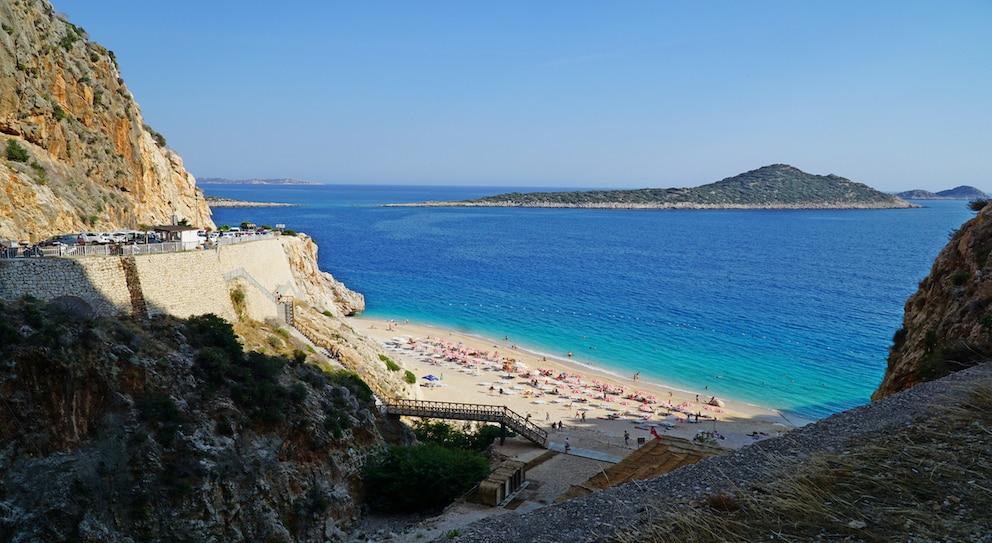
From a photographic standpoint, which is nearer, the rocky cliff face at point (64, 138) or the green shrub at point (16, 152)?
the rocky cliff face at point (64, 138)

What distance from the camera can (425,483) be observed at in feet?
75.5

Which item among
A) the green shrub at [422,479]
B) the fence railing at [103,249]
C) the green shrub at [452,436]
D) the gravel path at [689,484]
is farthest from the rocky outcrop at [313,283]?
the gravel path at [689,484]

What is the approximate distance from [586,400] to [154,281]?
86.3 ft

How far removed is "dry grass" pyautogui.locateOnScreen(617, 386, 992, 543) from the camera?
8320 mm

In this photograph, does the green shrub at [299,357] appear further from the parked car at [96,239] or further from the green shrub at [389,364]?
the parked car at [96,239]

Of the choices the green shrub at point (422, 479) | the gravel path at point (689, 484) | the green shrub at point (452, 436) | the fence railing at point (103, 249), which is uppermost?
the fence railing at point (103, 249)

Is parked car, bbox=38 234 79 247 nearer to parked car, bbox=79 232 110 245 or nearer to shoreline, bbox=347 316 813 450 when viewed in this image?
parked car, bbox=79 232 110 245

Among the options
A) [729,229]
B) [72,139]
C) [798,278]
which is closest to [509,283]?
[798,278]

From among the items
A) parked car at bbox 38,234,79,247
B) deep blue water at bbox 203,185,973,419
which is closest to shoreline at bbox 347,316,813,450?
deep blue water at bbox 203,185,973,419

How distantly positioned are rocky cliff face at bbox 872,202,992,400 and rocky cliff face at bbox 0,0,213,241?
34463mm

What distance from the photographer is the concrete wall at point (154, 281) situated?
20828 millimetres

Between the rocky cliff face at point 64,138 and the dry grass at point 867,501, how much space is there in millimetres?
28618

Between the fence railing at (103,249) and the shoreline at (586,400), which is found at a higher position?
the fence railing at (103,249)

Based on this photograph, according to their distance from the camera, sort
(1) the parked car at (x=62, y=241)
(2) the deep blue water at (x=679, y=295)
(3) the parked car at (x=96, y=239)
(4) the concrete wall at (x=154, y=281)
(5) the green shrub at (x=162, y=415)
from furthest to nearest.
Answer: (2) the deep blue water at (x=679, y=295) → (3) the parked car at (x=96, y=239) → (1) the parked car at (x=62, y=241) → (4) the concrete wall at (x=154, y=281) → (5) the green shrub at (x=162, y=415)
